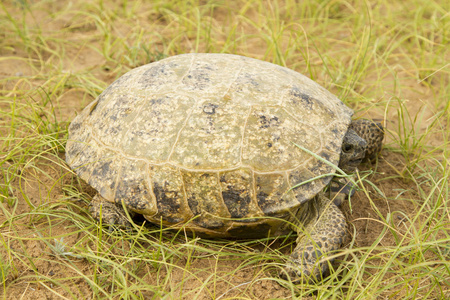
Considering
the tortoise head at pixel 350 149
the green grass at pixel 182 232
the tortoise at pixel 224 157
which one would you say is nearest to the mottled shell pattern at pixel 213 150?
the tortoise at pixel 224 157

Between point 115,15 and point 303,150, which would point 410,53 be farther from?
point 115,15

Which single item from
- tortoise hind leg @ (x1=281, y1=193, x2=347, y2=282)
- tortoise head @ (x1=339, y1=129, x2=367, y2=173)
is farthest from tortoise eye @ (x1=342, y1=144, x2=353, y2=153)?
tortoise hind leg @ (x1=281, y1=193, x2=347, y2=282)

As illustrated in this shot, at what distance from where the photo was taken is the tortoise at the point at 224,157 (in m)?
2.52

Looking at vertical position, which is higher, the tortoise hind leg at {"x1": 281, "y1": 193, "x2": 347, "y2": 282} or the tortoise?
the tortoise

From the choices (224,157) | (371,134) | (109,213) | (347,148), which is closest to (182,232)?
(109,213)

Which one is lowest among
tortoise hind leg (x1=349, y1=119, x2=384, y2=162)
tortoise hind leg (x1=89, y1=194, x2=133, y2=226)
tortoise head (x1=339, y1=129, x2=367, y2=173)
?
tortoise hind leg (x1=89, y1=194, x2=133, y2=226)

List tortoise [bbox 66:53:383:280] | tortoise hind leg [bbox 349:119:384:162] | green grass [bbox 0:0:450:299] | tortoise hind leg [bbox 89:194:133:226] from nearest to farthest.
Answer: green grass [bbox 0:0:450:299]
tortoise [bbox 66:53:383:280]
tortoise hind leg [bbox 89:194:133:226]
tortoise hind leg [bbox 349:119:384:162]

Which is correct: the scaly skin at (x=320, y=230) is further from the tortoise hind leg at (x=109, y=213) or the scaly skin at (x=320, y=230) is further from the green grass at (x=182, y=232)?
the tortoise hind leg at (x=109, y=213)

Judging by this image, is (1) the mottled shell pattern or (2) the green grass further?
(1) the mottled shell pattern

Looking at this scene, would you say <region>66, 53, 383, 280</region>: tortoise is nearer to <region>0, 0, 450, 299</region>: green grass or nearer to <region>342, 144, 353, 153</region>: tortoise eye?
<region>342, 144, 353, 153</region>: tortoise eye

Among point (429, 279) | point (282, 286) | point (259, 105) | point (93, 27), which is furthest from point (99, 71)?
point (429, 279)

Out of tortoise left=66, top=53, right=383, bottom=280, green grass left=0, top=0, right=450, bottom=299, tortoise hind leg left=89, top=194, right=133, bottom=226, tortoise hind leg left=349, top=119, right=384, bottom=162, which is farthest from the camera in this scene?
tortoise hind leg left=349, top=119, right=384, bottom=162

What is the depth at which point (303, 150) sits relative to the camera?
2604mm

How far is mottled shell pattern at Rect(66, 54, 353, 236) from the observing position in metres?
2.52
